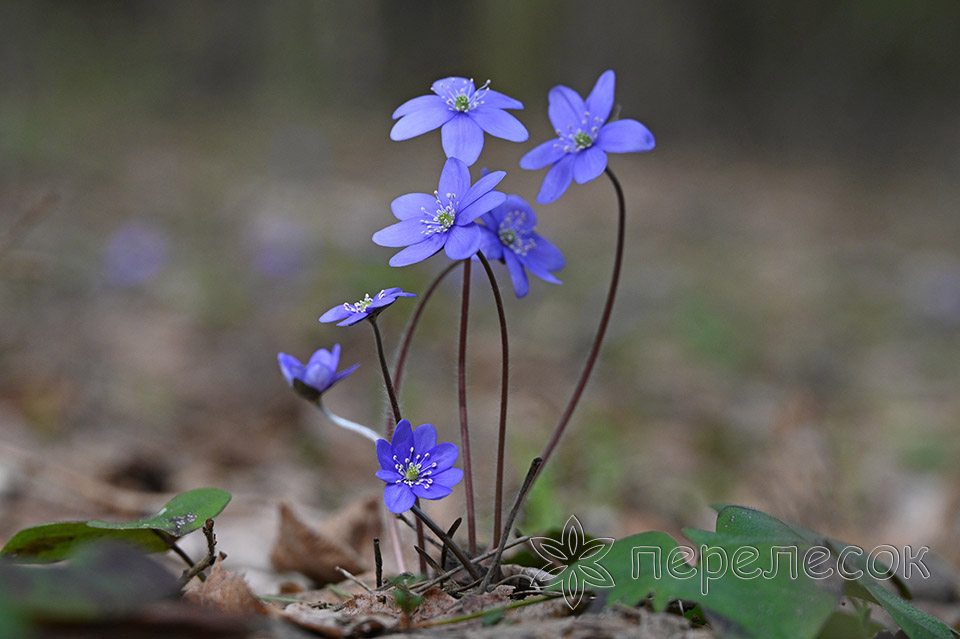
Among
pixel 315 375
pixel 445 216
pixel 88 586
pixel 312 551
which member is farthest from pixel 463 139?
pixel 312 551

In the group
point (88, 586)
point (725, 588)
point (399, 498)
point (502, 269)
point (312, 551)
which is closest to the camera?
point (88, 586)

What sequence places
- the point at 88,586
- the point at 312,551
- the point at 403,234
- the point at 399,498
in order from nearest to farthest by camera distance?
the point at 88,586 → the point at 399,498 → the point at 403,234 → the point at 312,551

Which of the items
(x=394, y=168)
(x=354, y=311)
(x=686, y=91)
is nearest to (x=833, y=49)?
(x=686, y=91)

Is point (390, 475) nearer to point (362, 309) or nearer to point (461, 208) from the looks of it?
point (362, 309)

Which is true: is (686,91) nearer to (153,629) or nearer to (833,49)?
(833,49)

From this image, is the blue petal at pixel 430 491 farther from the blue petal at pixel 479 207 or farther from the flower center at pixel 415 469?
the blue petal at pixel 479 207

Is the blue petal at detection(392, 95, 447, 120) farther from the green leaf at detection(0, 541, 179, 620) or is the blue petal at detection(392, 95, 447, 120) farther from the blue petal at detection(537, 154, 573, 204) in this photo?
the green leaf at detection(0, 541, 179, 620)

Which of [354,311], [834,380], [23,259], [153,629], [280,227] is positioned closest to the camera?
[153,629]
